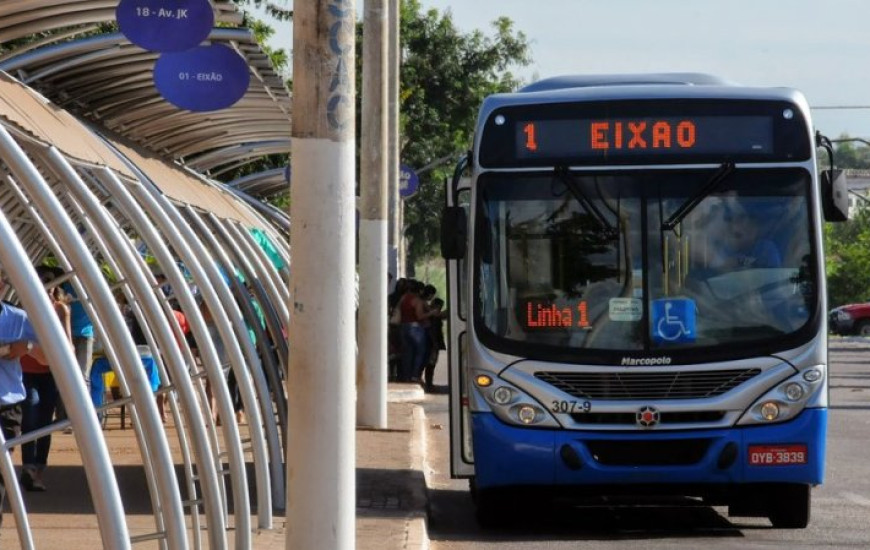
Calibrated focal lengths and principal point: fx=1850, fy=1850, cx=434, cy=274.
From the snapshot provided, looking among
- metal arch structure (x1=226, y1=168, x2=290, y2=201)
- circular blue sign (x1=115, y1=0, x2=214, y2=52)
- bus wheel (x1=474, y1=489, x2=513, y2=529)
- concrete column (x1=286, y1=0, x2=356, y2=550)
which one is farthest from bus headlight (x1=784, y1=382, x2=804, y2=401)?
metal arch structure (x1=226, y1=168, x2=290, y2=201)

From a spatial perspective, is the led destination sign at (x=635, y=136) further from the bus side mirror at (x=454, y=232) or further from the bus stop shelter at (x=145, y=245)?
the bus stop shelter at (x=145, y=245)

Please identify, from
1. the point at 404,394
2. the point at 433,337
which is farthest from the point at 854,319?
the point at 404,394

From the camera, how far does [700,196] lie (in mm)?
12258

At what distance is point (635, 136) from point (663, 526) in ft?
8.87

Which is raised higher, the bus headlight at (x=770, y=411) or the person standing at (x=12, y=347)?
the person standing at (x=12, y=347)

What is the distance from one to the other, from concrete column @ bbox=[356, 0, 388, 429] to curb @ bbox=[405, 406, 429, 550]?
23.5 inches

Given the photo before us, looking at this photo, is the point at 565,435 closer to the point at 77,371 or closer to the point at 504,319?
the point at 504,319

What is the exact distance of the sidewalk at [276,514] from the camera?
10.7m

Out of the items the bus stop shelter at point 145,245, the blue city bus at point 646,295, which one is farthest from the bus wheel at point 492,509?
the bus stop shelter at point 145,245

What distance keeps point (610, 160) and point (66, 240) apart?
6271mm

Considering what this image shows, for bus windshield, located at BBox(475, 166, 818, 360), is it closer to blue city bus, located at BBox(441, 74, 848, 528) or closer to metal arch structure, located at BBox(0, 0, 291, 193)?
blue city bus, located at BBox(441, 74, 848, 528)

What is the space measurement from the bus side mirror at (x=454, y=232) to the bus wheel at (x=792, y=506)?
8.77 ft

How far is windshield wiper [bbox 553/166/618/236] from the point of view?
12273 millimetres

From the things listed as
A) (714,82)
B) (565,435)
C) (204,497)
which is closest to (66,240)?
(204,497)
